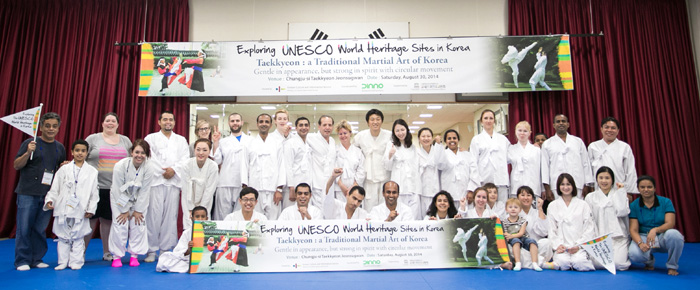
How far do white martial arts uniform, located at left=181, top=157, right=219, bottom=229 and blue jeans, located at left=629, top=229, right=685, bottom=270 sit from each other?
4105 millimetres

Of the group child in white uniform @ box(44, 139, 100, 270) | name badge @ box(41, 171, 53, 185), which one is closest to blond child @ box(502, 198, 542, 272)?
child in white uniform @ box(44, 139, 100, 270)

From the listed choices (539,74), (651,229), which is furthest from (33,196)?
(539,74)

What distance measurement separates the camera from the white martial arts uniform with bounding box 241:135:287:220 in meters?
4.50

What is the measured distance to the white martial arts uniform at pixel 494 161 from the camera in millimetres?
4887

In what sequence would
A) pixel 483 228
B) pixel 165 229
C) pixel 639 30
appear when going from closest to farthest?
pixel 483 228 → pixel 165 229 → pixel 639 30

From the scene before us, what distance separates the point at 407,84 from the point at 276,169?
8.39ft

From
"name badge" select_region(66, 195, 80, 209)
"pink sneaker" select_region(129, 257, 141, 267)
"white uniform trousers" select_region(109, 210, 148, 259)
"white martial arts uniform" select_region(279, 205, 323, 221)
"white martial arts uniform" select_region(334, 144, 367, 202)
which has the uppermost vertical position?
"white martial arts uniform" select_region(334, 144, 367, 202)

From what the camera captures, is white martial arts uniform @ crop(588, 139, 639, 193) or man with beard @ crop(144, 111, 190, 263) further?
white martial arts uniform @ crop(588, 139, 639, 193)

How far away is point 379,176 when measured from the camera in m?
4.69

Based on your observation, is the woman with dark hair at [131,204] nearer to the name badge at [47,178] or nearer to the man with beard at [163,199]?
the man with beard at [163,199]

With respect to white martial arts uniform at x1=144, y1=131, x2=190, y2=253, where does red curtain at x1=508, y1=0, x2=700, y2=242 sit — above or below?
above

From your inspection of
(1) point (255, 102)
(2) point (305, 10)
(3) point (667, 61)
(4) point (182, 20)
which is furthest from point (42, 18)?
(3) point (667, 61)

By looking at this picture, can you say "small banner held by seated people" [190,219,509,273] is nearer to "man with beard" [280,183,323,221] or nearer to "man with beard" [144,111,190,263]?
"man with beard" [280,183,323,221]

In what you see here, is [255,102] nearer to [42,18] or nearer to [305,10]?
[305,10]
